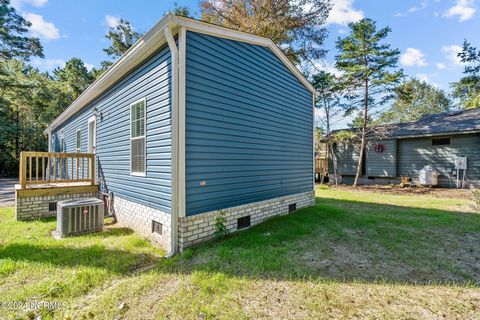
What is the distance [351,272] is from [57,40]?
19441mm

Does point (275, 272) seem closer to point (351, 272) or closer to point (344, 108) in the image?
point (351, 272)

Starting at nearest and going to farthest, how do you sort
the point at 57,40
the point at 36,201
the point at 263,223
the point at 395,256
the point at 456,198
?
the point at 395,256, the point at 263,223, the point at 36,201, the point at 456,198, the point at 57,40

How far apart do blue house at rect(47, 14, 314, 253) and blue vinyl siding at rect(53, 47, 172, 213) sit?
0.02m

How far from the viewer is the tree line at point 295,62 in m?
11.7

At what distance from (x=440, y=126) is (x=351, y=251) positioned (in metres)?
12.4

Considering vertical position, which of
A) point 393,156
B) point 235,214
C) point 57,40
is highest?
point 57,40

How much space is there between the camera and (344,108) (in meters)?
15.1

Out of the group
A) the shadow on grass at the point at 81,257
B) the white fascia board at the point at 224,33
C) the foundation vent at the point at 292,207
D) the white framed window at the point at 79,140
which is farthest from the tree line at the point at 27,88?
the foundation vent at the point at 292,207

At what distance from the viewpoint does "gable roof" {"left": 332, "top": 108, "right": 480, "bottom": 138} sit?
11.0 meters

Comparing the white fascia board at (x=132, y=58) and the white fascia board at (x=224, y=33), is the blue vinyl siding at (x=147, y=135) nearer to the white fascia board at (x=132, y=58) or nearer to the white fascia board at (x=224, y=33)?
the white fascia board at (x=132, y=58)

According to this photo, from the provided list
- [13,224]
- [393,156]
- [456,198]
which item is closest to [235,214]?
[13,224]

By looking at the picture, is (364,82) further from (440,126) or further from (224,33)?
(224,33)

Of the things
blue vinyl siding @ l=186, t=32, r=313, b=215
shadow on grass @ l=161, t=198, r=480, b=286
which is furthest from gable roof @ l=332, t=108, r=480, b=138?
blue vinyl siding @ l=186, t=32, r=313, b=215

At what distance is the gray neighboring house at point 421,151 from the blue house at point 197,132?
30.1ft
